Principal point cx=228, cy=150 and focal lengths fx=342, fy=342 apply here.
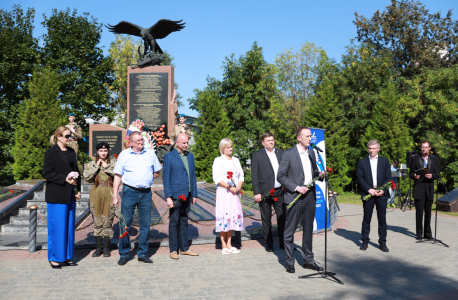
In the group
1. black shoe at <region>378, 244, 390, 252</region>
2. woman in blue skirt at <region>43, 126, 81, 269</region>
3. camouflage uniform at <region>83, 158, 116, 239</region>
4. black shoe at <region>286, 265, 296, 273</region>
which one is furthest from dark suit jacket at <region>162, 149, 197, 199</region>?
black shoe at <region>378, 244, 390, 252</region>

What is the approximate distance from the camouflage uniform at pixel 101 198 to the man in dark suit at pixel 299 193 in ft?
9.52

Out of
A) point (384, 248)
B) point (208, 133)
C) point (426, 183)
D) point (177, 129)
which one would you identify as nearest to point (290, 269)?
point (384, 248)

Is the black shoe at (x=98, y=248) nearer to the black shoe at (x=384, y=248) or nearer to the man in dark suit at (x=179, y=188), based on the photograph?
the man in dark suit at (x=179, y=188)

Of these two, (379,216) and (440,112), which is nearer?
(379,216)

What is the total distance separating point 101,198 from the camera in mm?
5719

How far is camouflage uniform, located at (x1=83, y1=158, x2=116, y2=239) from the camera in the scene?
223 inches

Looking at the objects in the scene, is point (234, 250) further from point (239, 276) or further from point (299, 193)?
point (299, 193)

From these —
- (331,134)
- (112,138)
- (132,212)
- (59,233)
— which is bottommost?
(59,233)

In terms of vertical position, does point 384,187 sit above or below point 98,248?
above

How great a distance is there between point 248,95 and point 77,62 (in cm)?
1069

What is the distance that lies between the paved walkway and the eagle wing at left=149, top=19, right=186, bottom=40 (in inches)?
338

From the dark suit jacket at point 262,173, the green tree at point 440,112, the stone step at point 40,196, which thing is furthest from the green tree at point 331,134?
the dark suit jacket at point 262,173

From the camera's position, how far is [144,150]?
5523 mm

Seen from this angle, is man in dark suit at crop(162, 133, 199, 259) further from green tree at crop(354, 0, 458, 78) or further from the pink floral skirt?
green tree at crop(354, 0, 458, 78)
